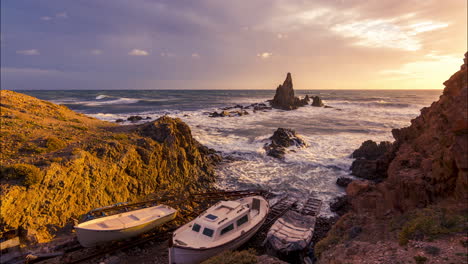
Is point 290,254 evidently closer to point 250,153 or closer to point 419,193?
point 419,193

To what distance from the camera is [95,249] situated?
40.4 feet

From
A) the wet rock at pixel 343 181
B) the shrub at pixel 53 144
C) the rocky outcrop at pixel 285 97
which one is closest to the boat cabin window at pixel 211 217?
the shrub at pixel 53 144

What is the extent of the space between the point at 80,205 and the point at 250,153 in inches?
846

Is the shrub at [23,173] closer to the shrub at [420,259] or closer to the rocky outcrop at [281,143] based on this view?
the shrub at [420,259]

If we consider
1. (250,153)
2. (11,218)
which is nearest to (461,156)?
(11,218)

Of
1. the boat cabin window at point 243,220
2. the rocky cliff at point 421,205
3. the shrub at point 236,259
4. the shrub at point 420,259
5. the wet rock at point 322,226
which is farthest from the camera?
the wet rock at point 322,226

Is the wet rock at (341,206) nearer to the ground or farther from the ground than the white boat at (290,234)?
nearer to the ground

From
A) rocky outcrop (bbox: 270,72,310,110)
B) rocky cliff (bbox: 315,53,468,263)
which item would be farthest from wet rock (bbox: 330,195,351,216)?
rocky outcrop (bbox: 270,72,310,110)

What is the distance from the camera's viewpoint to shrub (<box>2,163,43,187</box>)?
12.6m

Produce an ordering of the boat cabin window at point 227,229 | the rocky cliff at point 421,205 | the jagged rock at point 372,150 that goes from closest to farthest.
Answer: the rocky cliff at point 421,205 → the boat cabin window at point 227,229 → the jagged rock at point 372,150

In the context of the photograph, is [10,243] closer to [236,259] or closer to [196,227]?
[196,227]

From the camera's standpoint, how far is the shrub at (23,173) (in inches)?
495

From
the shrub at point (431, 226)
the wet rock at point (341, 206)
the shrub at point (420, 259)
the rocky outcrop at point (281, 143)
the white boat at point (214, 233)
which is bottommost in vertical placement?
the wet rock at point (341, 206)

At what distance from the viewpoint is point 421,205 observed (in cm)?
1005
